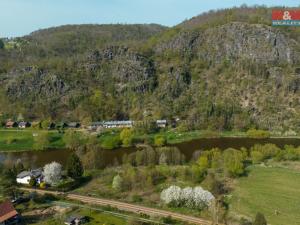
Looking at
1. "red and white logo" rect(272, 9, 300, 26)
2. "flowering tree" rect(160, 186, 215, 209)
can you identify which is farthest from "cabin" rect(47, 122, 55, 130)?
"red and white logo" rect(272, 9, 300, 26)

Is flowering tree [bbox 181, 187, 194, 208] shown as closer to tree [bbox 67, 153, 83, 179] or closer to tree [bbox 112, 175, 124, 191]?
tree [bbox 112, 175, 124, 191]

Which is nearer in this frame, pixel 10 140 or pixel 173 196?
pixel 173 196

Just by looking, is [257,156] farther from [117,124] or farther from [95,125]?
[95,125]

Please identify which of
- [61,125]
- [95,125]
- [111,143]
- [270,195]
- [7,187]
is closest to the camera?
[7,187]

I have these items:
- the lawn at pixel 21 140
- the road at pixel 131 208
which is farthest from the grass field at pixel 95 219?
the lawn at pixel 21 140

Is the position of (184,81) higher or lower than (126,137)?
higher

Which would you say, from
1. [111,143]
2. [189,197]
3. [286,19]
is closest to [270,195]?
[189,197]

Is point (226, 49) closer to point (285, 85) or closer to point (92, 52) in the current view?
point (285, 85)
